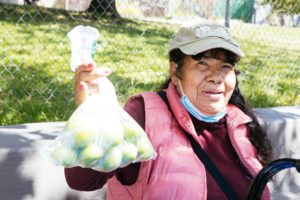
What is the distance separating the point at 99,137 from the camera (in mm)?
1364

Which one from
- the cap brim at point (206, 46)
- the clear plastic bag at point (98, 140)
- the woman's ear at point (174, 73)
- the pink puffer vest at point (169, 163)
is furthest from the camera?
the woman's ear at point (174, 73)

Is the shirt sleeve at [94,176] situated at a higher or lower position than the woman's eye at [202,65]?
lower

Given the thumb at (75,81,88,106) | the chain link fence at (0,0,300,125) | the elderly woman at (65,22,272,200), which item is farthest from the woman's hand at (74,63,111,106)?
the chain link fence at (0,0,300,125)

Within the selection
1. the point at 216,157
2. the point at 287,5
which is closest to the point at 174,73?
the point at 216,157

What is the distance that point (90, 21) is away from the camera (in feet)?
20.0

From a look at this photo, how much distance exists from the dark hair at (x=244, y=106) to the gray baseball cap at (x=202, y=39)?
37 mm

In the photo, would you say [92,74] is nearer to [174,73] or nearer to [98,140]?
[98,140]

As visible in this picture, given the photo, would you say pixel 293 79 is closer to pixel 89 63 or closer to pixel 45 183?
pixel 45 183

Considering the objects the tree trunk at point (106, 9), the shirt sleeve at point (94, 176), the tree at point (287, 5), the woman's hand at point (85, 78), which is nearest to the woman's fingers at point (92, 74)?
the woman's hand at point (85, 78)

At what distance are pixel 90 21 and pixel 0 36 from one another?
141cm

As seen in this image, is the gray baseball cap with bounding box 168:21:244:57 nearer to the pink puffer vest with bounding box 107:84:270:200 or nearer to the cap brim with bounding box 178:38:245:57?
the cap brim with bounding box 178:38:245:57

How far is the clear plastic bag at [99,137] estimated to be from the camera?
136cm

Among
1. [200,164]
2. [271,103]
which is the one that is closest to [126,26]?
[271,103]

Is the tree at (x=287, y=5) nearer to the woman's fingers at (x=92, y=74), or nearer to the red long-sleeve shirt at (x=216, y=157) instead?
the red long-sleeve shirt at (x=216, y=157)
